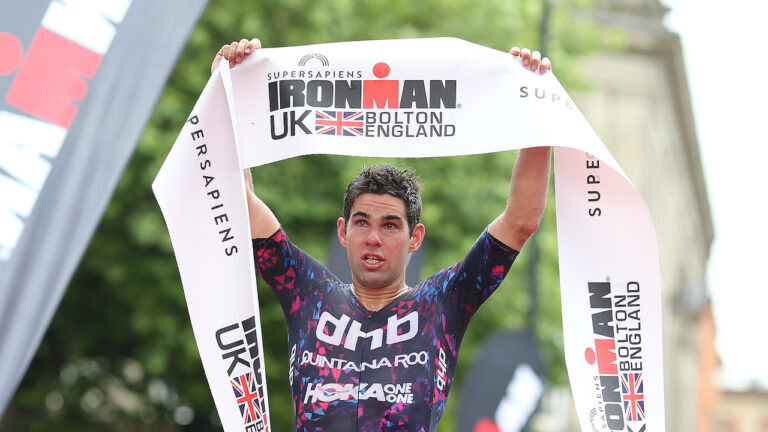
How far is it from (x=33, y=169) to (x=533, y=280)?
37.1 feet

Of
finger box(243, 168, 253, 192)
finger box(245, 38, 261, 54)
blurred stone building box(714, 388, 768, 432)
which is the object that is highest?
blurred stone building box(714, 388, 768, 432)

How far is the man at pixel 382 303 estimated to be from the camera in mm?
3844

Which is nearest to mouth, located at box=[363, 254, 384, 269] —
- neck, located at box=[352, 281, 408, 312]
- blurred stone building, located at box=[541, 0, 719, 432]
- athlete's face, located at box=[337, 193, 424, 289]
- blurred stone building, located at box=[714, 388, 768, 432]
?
athlete's face, located at box=[337, 193, 424, 289]

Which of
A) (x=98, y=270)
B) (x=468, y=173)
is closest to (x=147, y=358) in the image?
(x=98, y=270)

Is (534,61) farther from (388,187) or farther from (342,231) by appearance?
(342,231)

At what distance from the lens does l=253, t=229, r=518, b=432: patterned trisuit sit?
383 centimetres

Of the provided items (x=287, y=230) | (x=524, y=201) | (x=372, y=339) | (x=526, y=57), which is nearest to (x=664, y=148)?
(x=287, y=230)

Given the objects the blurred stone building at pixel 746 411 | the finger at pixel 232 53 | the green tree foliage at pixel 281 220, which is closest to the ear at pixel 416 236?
the finger at pixel 232 53

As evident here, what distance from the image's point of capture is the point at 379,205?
13.3 ft

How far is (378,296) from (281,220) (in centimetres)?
923

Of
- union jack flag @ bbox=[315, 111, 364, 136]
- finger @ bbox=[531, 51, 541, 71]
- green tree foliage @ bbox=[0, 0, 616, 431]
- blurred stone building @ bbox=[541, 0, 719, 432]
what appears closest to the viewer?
finger @ bbox=[531, 51, 541, 71]

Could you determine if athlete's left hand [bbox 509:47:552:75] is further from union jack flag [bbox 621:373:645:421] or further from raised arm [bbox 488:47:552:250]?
union jack flag [bbox 621:373:645:421]

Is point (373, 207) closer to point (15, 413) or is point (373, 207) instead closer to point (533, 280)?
point (533, 280)

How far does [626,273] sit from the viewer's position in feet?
14.1
